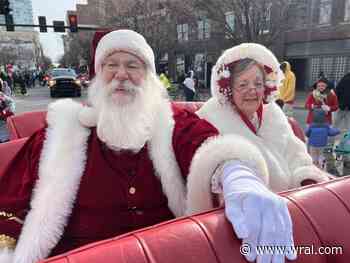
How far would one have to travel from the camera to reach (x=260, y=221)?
1059 mm

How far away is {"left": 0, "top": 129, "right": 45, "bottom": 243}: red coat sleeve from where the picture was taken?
1.79 metres

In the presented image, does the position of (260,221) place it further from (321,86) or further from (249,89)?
(321,86)

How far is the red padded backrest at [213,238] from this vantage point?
960 mm

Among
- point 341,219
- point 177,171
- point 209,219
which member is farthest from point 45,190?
point 341,219

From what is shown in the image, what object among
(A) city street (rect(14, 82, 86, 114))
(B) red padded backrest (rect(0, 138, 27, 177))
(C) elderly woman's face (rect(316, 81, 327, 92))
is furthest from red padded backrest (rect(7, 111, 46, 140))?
(A) city street (rect(14, 82, 86, 114))

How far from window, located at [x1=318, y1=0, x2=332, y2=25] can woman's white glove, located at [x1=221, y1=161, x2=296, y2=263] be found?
17611 mm

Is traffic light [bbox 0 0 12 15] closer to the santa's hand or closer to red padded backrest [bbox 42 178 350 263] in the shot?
the santa's hand

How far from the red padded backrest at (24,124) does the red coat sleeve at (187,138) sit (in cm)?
163

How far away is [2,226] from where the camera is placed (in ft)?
5.83

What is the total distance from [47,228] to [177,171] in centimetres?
71

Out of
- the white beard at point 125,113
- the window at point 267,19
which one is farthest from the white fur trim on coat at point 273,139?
the window at point 267,19

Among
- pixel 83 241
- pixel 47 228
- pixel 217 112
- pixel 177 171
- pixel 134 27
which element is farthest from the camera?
pixel 134 27

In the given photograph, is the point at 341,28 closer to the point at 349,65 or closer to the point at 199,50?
the point at 349,65
